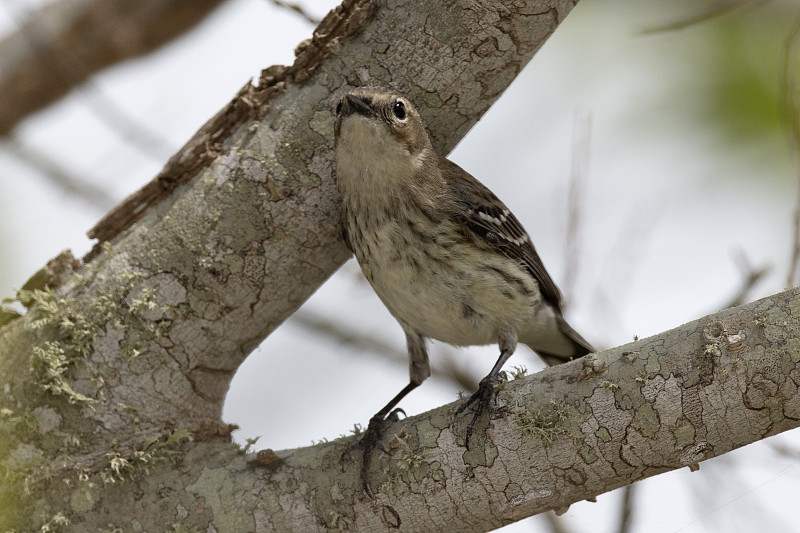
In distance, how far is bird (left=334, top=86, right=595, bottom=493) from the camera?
4.00 metres

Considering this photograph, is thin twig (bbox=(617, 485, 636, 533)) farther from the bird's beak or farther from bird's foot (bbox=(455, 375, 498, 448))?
the bird's beak

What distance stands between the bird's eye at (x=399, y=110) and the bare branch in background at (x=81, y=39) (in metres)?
3.91

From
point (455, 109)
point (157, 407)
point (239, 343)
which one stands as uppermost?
point (455, 109)

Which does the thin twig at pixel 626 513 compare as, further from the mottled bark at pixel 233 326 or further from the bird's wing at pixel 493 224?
the bird's wing at pixel 493 224

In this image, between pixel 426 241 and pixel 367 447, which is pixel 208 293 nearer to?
pixel 367 447

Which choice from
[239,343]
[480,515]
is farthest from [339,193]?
[480,515]

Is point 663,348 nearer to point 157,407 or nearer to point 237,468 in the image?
point 237,468

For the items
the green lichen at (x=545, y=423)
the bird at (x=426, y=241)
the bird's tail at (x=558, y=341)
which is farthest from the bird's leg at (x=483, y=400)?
the bird's tail at (x=558, y=341)

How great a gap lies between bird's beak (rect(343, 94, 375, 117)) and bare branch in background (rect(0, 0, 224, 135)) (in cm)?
398

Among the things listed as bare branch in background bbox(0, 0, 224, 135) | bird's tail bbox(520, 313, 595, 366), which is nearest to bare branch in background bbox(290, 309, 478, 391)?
bird's tail bbox(520, 313, 595, 366)

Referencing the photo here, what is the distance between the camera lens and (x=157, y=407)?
3.76 meters

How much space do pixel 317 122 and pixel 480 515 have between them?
5.97ft

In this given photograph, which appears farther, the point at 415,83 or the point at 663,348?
the point at 415,83

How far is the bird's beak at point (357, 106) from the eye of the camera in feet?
11.7
